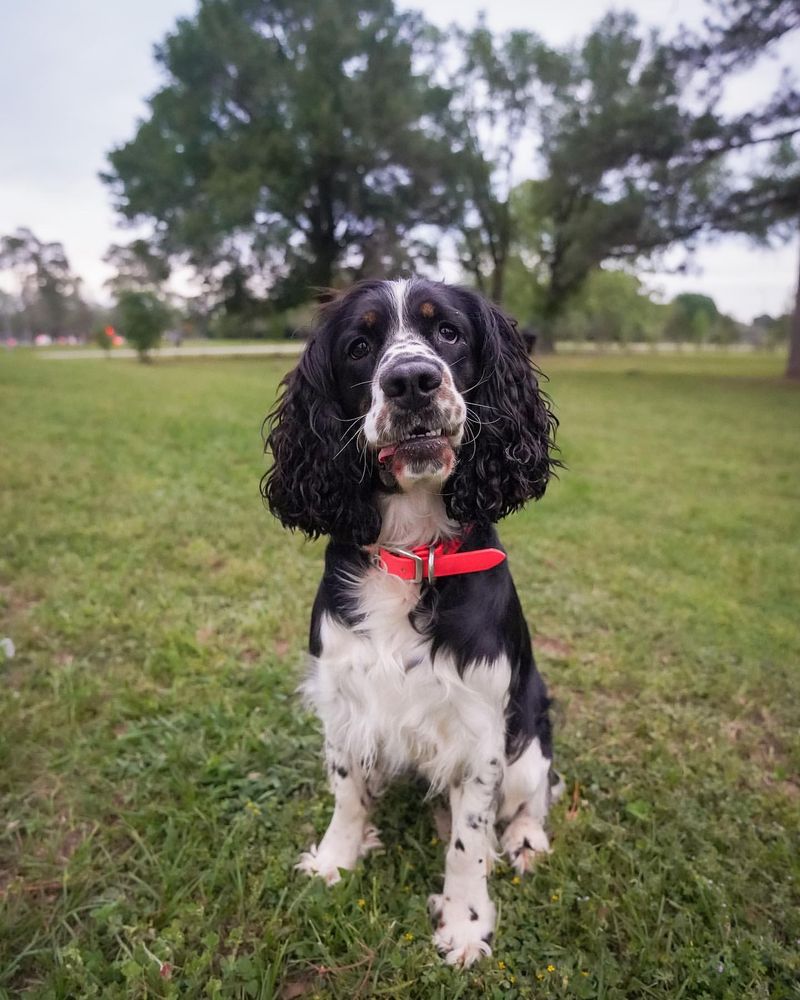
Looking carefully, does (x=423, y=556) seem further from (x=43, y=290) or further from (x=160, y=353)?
(x=43, y=290)

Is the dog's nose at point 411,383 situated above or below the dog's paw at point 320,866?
above

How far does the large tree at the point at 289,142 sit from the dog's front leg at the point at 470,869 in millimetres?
25008

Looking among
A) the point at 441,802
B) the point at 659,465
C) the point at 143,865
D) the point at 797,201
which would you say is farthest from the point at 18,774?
the point at 797,201

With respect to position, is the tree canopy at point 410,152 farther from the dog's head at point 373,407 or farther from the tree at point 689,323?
the tree at point 689,323

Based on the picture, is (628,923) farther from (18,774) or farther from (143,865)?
(18,774)

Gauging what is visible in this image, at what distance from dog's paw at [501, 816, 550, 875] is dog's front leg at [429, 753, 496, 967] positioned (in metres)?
0.22

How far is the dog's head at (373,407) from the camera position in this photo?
2.05 meters

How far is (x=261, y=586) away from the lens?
14.2 feet

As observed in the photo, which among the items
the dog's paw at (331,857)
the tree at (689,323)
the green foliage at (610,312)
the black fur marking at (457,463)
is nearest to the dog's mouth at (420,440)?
the black fur marking at (457,463)

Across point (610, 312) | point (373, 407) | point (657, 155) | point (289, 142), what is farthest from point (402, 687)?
point (610, 312)

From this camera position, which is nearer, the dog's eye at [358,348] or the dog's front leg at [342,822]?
the dog's eye at [358,348]

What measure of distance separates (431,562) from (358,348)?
78 centimetres

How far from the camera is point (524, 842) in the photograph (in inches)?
92.3

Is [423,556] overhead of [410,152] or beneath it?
beneath
